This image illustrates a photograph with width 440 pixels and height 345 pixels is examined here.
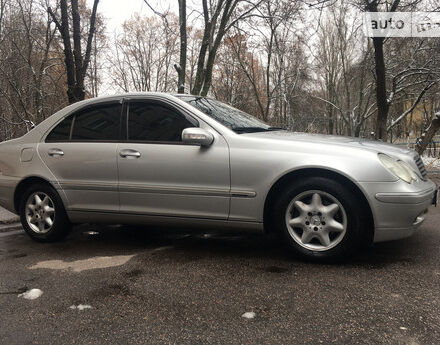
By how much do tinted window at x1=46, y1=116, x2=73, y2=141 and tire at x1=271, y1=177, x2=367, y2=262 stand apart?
2515mm

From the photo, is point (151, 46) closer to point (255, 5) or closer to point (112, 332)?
point (255, 5)

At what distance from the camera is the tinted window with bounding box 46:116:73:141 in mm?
4270

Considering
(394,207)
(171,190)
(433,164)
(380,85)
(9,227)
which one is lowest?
(9,227)

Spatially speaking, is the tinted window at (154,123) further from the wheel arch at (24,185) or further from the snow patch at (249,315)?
the snow patch at (249,315)

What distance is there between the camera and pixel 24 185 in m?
4.43

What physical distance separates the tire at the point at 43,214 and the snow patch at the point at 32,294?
4.75 ft

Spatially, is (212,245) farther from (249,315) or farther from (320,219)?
(249,315)

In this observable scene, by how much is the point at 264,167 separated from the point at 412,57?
16053 mm

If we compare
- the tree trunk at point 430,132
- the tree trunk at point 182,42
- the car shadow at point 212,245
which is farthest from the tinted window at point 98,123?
the tree trunk at point 430,132

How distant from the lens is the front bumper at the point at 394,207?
301cm

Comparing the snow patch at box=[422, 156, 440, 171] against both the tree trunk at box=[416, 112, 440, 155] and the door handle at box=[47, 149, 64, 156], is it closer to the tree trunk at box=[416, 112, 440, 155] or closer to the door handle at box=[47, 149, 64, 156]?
the tree trunk at box=[416, 112, 440, 155]

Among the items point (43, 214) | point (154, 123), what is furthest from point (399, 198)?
point (43, 214)

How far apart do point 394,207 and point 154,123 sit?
235cm

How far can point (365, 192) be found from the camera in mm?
3053
